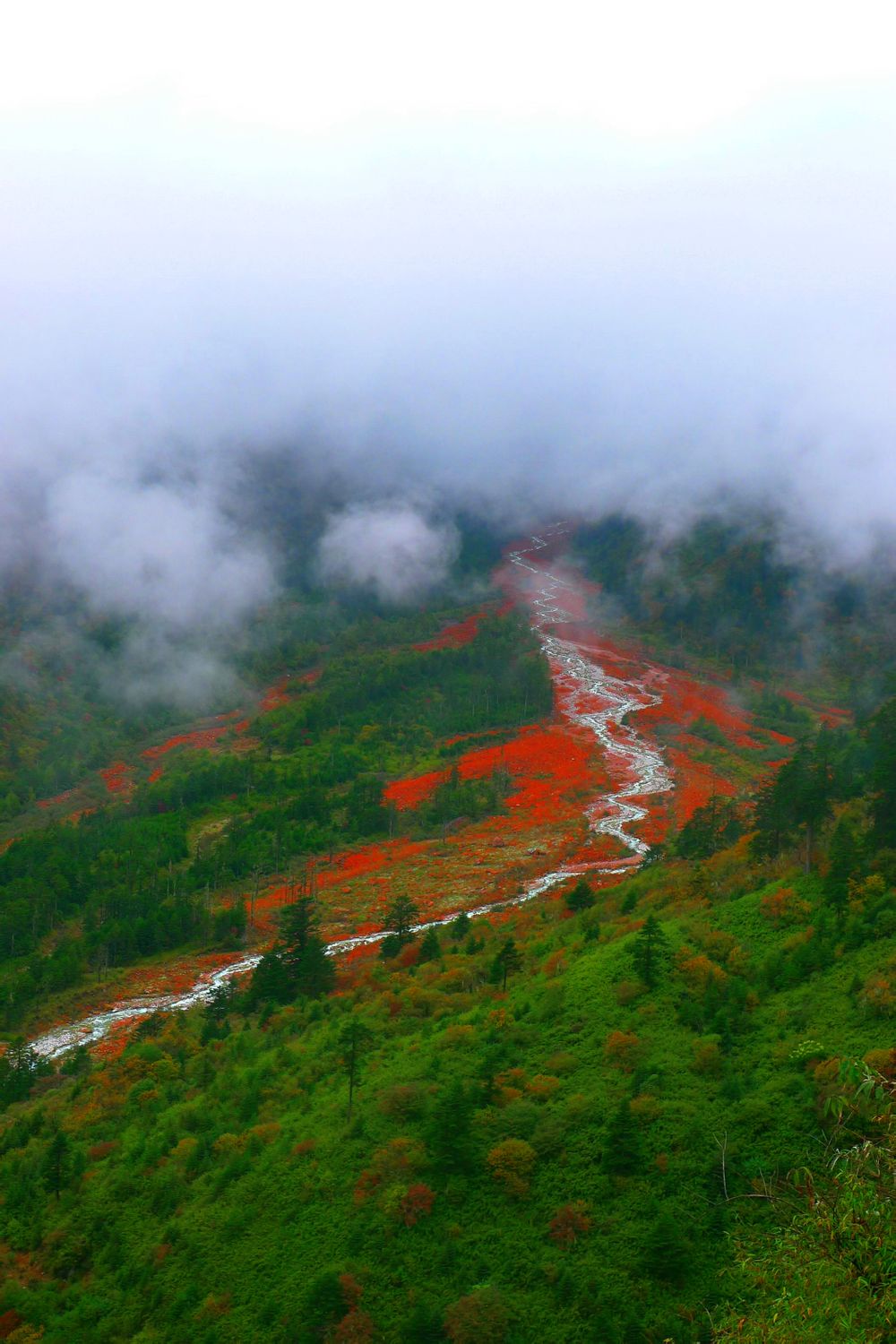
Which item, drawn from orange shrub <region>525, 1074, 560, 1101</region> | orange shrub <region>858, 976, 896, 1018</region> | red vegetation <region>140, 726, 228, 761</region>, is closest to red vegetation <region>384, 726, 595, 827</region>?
red vegetation <region>140, 726, 228, 761</region>

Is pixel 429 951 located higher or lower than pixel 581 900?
higher

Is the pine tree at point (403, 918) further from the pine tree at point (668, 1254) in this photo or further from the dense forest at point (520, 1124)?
the pine tree at point (668, 1254)

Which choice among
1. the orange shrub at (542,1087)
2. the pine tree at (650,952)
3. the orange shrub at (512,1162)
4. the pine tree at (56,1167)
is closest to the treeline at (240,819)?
the pine tree at (56,1167)

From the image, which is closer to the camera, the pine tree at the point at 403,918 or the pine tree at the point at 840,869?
the pine tree at the point at 840,869

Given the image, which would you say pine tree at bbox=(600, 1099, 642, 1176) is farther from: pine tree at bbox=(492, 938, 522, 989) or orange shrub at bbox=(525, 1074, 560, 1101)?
pine tree at bbox=(492, 938, 522, 989)

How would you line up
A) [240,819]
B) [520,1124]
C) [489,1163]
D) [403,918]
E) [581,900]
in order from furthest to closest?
[240,819] → [403,918] → [581,900] → [520,1124] → [489,1163]

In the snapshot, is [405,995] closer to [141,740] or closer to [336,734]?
[336,734]

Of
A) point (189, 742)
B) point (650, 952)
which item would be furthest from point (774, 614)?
point (650, 952)

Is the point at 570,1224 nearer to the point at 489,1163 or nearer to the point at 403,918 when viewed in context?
the point at 489,1163

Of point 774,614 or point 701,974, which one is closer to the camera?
point 701,974

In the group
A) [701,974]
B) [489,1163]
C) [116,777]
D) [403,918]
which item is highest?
[116,777]
